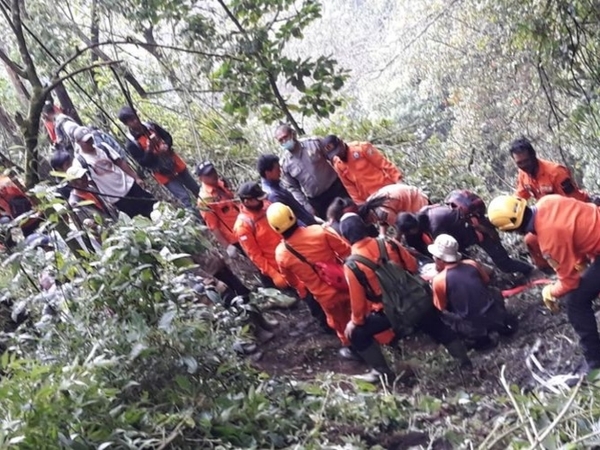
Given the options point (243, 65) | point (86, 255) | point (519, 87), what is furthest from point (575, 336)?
point (519, 87)

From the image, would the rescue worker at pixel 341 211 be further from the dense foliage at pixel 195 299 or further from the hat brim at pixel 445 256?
the dense foliage at pixel 195 299

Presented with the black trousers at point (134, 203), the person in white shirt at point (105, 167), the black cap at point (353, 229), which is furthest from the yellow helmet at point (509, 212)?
the black trousers at point (134, 203)

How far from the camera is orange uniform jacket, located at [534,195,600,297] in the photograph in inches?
199

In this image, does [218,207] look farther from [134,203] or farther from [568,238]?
[568,238]

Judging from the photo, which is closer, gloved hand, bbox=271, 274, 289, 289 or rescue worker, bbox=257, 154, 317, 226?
rescue worker, bbox=257, 154, 317, 226

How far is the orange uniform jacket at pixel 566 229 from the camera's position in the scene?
507cm

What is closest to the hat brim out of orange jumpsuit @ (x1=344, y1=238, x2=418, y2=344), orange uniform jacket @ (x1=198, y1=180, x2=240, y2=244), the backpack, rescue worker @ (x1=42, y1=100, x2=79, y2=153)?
orange jumpsuit @ (x1=344, y1=238, x2=418, y2=344)

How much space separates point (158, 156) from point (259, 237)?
6.71 feet

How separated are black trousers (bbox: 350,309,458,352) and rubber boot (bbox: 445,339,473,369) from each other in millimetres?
38

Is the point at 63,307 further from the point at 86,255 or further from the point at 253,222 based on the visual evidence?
the point at 253,222

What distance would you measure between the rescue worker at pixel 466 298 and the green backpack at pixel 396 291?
26 centimetres

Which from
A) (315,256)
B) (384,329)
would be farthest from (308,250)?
(384,329)

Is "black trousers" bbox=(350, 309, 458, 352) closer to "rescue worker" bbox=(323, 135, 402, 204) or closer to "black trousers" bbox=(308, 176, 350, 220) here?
"rescue worker" bbox=(323, 135, 402, 204)

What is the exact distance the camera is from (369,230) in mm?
6875
